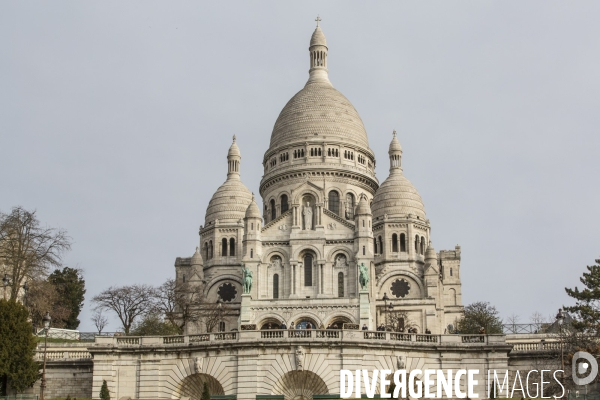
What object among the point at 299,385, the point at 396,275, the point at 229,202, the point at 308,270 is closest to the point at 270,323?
the point at 308,270

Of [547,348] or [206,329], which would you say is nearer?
[547,348]

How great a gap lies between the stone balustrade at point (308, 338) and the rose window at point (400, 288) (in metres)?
54.8

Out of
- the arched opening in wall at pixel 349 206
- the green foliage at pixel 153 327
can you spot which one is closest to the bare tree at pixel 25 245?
the green foliage at pixel 153 327

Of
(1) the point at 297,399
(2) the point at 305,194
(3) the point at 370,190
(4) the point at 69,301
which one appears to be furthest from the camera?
(3) the point at 370,190

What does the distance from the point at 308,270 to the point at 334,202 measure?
13563 mm

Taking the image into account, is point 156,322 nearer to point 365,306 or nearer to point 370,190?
point 365,306

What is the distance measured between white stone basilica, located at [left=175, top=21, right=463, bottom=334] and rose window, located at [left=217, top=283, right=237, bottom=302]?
0.13 m

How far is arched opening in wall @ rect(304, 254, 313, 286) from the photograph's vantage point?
324ft

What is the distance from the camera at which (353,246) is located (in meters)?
98.6

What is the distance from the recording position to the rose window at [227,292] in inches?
4299

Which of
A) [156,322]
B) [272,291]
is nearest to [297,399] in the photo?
[156,322]

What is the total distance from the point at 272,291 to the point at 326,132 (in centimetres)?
2386

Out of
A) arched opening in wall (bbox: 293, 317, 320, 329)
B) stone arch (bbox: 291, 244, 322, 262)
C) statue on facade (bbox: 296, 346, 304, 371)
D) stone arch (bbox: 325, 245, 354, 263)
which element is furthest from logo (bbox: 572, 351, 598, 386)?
stone arch (bbox: 291, 244, 322, 262)

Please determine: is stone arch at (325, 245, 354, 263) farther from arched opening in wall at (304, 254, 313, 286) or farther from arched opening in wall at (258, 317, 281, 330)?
arched opening in wall at (258, 317, 281, 330)
